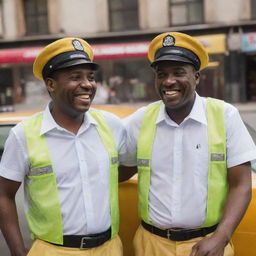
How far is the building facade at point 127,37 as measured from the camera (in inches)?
688

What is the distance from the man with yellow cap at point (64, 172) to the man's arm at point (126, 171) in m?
0.24

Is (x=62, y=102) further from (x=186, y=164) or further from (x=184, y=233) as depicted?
(x=184, y=233)

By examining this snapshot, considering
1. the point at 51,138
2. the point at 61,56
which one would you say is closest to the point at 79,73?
the point at 61,56

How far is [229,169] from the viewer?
2.00 metres

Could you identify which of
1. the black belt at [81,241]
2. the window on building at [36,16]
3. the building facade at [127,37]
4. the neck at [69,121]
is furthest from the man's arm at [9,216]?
the window on building at [36,16]

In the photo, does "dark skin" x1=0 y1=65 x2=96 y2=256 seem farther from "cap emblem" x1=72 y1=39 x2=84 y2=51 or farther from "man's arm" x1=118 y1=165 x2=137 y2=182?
"man's arm" x1=118 y1=165 x2=137 y2=182

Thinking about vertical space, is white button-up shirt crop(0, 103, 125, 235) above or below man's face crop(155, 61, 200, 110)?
below

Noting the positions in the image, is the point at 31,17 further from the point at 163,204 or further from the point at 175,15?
the point at 163,204

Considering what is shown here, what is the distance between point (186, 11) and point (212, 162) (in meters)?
16.9

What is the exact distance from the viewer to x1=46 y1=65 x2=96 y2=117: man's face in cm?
200

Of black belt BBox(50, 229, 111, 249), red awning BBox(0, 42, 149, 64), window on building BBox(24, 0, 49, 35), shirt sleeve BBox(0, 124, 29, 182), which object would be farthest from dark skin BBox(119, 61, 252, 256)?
window on building BBox(24, 0, 49, 35)

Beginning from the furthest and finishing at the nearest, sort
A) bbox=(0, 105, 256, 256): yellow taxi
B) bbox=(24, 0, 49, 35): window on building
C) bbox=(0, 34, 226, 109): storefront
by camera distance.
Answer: bbox=(24, 0, 49, 35): window on building
bbox=(0, 34, 226, 109): storefront
bbox=(0, 105, 256, 256): yellow taxi

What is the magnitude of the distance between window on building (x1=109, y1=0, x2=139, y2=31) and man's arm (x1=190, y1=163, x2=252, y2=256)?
55.8ft

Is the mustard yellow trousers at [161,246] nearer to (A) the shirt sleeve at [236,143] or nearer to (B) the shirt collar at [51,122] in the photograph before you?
(A) the shirt sleeve at [236,143]
